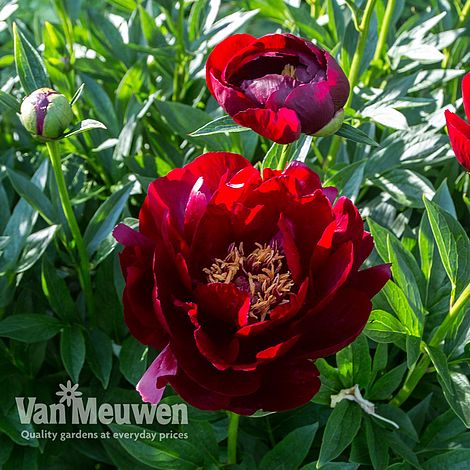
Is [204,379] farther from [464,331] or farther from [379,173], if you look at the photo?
[379,173]

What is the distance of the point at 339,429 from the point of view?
707mm

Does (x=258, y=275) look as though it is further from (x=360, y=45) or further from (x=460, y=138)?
(x=360, y=45)

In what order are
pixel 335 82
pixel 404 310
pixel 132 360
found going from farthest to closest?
pixel 132 360, pixel 404 310, pixel 335 82

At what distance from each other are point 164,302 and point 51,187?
383 mm

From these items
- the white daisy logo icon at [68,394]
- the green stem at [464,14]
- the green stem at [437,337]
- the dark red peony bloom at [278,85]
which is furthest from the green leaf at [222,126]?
the green stem at [464,14]

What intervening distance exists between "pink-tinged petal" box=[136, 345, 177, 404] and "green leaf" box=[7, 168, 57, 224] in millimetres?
359

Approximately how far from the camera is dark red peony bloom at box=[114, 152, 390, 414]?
53cm

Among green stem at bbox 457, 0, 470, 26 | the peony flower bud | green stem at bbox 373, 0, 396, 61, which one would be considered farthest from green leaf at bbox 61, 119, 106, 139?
green stem at bbox 457, 0, 470, 26

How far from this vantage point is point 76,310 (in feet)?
2.93

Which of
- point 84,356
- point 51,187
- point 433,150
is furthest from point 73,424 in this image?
point 433,150

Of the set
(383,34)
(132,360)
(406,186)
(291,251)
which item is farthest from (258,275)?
(383,34)

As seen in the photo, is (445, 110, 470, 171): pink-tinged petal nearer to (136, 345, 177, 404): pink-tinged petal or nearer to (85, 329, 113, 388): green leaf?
(136, 345, 177, 404): pink-tinged petal

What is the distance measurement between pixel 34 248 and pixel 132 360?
0.54ft

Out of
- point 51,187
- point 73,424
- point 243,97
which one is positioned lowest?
point 73,424
